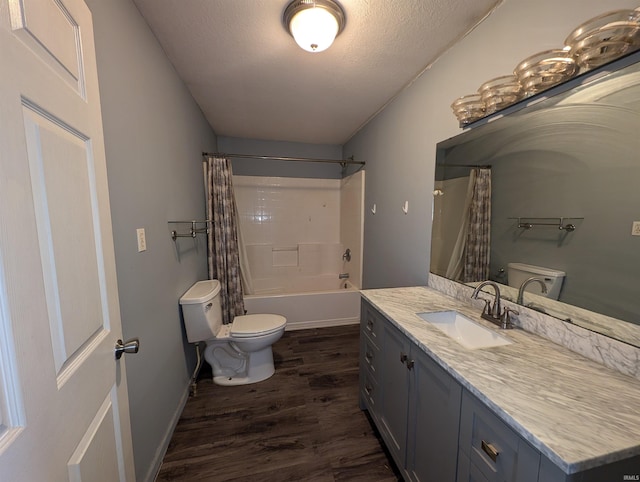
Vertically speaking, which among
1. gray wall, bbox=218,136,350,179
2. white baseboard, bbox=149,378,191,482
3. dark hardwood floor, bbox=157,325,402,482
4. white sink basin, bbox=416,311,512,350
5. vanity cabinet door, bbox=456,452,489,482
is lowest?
dark hardwood floor, bbox=157,325,402,482

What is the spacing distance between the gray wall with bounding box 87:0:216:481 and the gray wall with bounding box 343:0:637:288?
171 cm

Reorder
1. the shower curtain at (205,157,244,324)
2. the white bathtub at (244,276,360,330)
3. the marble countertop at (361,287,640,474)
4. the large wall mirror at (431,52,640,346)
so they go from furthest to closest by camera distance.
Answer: the white bathtub at (244,276,360,330), the shower curtain at (205,157,244,324), the large wall mirror at (431,52,640,346), the marble countertop at (361,287,640,474)

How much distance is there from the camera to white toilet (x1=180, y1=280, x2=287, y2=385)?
1.86 metres

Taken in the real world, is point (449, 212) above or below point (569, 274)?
above

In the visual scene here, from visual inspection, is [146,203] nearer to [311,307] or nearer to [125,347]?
[125,347]

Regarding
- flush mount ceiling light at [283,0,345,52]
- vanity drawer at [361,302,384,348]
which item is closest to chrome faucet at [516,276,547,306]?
vanity drawer at [361,302,384,348]

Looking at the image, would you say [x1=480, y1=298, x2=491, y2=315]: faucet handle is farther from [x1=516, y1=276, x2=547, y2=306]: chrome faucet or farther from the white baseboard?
the white baseboard

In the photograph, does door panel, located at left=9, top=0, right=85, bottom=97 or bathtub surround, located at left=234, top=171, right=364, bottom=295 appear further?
bathtub surround, located at left=234, top=171, right=364, bottom=295

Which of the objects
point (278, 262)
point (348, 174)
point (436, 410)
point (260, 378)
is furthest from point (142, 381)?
point (348, 174)

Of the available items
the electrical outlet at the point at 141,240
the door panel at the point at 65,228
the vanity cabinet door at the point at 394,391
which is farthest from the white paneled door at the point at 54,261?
the vanity cabinet door at the point at 394,391

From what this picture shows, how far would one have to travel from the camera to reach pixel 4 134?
43 centimetres

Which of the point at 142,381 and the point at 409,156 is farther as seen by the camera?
the point at 409,156

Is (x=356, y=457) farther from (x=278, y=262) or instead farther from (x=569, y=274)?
(x=278, y=262)

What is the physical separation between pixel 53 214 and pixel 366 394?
1.80 metres
